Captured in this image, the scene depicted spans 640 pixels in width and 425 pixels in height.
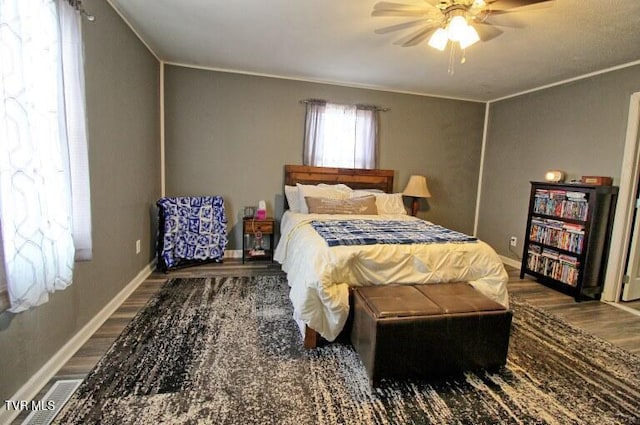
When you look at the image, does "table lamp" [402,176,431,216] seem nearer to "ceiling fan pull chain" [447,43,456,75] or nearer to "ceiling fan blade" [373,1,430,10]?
"ceiling fan pull chain" [447,43,456,75]

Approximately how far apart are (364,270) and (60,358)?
6.34ft

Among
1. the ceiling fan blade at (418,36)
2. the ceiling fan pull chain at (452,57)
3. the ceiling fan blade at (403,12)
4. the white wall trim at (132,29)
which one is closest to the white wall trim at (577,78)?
the ceiling fan pull chain at (452,57)

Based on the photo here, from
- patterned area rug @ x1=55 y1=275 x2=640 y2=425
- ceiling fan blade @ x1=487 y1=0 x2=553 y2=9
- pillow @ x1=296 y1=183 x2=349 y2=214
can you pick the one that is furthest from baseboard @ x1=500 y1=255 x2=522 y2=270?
ceiling fan blade @ x1=487 y1=0 x2=553 y2=9

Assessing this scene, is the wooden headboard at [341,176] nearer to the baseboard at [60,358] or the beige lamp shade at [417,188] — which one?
the beige lamp shade at [417,188]

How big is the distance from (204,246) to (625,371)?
152 inches

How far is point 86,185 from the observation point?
1.94 metres

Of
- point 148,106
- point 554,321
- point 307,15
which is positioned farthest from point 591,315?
point 148,106

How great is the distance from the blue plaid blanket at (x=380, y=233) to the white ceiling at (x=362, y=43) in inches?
66.0

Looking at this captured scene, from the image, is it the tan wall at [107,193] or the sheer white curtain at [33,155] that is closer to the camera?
the sheer white curtain at [33,155]

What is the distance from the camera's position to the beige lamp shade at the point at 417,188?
4336 mm

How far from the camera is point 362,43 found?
2.89 m

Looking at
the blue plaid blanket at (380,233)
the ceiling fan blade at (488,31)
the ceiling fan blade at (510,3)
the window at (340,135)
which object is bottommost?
the blue plaid blanket at (380,233)

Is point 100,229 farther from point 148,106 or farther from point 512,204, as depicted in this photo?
point 512,204

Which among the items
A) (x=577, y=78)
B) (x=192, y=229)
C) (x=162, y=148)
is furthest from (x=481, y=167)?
(x=162, y=148)
